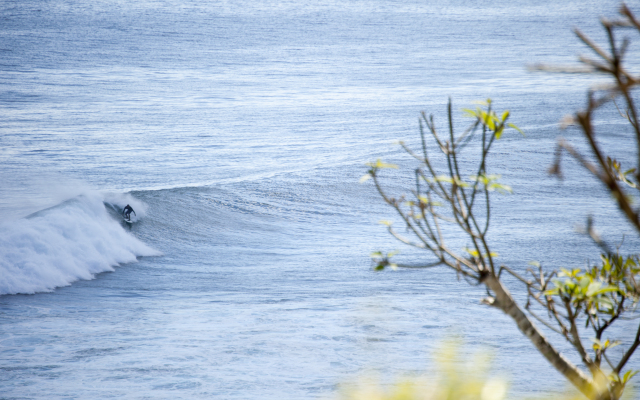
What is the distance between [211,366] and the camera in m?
6.10

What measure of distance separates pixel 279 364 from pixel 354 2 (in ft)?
244

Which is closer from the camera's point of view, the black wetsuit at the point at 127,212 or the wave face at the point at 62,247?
the wave face at the point at 62,247

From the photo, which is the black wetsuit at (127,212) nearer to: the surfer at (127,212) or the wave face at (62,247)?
the surfer at (127,212)

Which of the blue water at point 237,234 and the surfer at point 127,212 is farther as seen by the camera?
the surfer at point 127,212

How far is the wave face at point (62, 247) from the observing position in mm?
9484

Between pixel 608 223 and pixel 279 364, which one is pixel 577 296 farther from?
pixel 608 223

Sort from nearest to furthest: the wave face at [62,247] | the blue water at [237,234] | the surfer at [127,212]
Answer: the blue water at [237,234], the wave face at [62,247], the surfer at [127,212]

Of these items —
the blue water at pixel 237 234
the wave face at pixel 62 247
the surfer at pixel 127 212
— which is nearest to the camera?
the blue water at pixel 237 234

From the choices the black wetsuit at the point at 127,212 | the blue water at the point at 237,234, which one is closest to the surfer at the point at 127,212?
the black wetsuit at the point at 127,212

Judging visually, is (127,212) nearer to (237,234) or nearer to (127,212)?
(127,212)

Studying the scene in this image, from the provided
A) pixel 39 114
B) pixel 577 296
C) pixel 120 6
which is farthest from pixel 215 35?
pixel 577 296

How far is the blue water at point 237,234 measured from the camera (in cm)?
620

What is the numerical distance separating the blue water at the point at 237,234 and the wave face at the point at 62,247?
0.14ft

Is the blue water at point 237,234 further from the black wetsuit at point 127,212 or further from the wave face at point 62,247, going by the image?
the black wetsuit at point 127,212
